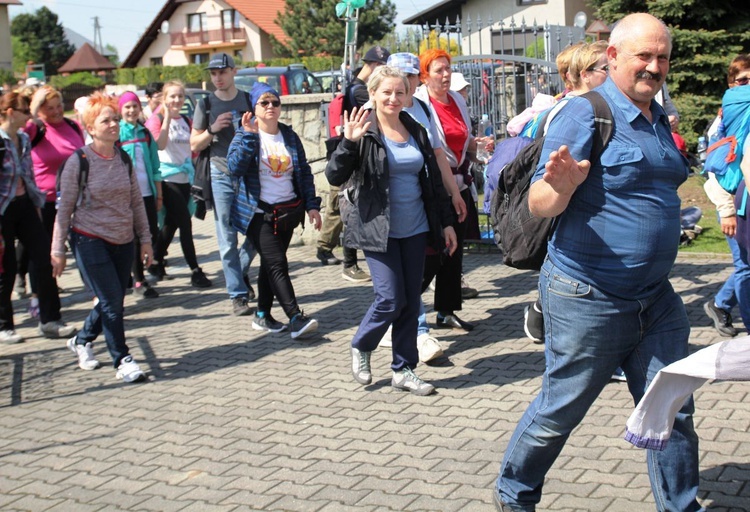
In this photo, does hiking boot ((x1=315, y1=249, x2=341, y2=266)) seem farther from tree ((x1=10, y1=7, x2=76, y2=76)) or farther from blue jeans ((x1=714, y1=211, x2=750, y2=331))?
tree ((x1=10, y1=7, x2=76, y2=76))

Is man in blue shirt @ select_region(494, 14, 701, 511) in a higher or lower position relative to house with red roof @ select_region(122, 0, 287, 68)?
lower

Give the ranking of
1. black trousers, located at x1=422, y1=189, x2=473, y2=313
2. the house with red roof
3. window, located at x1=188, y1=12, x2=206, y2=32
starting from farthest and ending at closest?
window, located at x1=188, y1=12, x2=206, y2=32
the house with red roof
black trousers, located at x1=422, y1=189, x2=473, y2=313

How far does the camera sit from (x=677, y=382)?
338cm

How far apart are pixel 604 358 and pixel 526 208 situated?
697 millimetres

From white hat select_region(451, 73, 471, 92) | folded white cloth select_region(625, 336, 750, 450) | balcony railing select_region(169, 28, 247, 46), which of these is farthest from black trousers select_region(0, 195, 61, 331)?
balcony railing select_region(169, 28, 247, 46)

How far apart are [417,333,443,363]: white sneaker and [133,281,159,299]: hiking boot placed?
3737mm

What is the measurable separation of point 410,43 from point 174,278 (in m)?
4.34

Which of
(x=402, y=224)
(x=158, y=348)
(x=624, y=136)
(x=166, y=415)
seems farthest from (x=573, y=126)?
(x=158, y=348)

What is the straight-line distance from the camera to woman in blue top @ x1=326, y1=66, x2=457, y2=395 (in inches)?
228

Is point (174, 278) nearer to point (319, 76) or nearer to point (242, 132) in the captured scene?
point (242, 132)

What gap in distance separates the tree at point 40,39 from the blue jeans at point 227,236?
90.0 meters

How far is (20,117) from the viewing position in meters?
7.79

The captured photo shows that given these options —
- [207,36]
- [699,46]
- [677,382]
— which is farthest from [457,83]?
[207,36]

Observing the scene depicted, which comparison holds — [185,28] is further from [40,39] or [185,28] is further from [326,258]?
[326,258]
